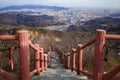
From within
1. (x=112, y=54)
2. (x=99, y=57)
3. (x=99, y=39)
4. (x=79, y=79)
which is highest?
(x=99, y=39)

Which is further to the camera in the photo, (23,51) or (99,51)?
(99,51)

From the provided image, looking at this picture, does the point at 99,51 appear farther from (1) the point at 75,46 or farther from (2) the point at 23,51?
(1) the point at 75,46

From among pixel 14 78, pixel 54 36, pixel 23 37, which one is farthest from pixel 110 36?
pixel 54 36

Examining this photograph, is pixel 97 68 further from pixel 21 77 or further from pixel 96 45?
pixel 21 77

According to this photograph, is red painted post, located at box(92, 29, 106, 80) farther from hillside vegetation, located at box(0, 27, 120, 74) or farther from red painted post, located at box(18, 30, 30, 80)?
red painted post, located at box(18, 30, 30, 80)

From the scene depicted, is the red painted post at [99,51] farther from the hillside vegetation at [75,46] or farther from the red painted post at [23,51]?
the red painted post at [23,51]

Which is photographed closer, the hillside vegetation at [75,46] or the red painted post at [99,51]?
the red painted post at [99,51]

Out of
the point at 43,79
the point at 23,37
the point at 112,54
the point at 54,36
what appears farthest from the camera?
the point at 54,36

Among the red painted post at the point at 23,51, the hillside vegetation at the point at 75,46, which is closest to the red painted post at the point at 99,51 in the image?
the hillside vegetation at the point at 75,46

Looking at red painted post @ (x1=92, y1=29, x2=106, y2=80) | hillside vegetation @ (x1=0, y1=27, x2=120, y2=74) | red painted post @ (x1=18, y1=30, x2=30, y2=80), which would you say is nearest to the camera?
red painted post @ (x1=18, y1=30, x2=30, y2=80)

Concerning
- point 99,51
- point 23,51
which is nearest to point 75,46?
point 99,51

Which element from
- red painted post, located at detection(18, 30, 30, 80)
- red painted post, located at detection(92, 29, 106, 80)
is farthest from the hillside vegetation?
red painted post, located at detection(18, 30, 30, 80)
